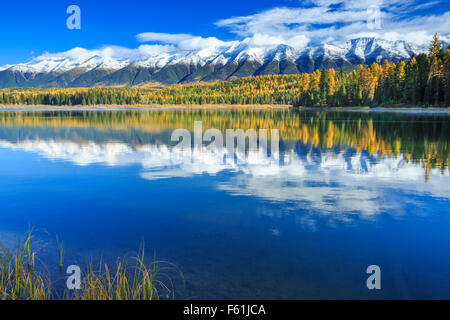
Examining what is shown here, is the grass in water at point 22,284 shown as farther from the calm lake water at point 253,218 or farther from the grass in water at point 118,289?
the grass in water at point 118,289

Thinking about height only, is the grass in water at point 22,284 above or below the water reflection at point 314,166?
below

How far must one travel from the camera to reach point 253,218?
1098 centimetres

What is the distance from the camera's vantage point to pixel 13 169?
64.0 ft

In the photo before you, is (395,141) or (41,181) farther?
(395,141)

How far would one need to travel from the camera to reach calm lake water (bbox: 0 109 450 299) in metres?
7.41

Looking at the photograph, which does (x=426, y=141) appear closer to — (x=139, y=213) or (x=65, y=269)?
(x=139, y=213)

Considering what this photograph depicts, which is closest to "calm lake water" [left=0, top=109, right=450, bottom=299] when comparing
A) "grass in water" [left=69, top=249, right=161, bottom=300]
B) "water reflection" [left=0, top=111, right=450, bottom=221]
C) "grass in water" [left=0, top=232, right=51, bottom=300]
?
"water reflection" [left=0, top=111, right=450, bottom=221]

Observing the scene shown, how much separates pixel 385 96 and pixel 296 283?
103270 millimetres

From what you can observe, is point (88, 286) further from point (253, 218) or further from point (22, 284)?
point (253, 218)

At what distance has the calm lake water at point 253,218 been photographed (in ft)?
24.3

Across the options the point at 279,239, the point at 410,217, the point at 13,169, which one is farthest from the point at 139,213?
the point at 13,169
